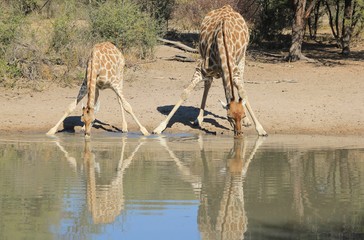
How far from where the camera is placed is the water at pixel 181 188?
7.23m

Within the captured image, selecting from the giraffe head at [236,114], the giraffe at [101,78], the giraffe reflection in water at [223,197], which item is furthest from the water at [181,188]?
the giraffe at [101,78]

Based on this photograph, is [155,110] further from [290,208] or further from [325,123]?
[290,208]

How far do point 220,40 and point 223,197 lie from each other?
580 centimetres

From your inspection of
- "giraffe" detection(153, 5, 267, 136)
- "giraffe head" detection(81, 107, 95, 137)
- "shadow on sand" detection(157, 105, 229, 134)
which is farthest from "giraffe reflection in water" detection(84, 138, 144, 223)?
"shadow on sand" detection(157, 105, 229, 134)

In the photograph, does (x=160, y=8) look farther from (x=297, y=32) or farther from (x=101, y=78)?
(x=101, y=78)

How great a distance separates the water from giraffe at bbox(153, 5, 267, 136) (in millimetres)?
584

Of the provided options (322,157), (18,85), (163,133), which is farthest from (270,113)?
(18,85)

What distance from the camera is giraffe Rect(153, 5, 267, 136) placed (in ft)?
44.1

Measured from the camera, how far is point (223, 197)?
863cm

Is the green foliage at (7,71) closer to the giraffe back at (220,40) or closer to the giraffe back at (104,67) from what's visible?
the giraffe back at (104,67)

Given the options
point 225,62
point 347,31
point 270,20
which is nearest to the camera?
point 225,62

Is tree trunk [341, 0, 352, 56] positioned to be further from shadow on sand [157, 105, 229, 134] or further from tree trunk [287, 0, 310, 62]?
shadow on sand [157, 105, 229, 134]

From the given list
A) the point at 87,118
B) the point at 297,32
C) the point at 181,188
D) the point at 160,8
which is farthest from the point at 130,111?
the point at 160,8

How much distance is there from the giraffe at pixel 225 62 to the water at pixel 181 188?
58 cm
